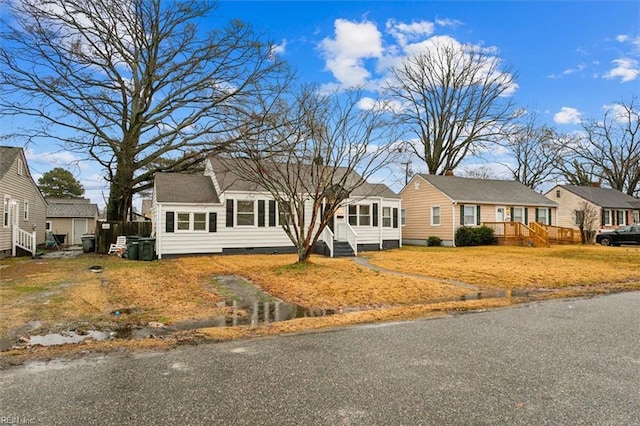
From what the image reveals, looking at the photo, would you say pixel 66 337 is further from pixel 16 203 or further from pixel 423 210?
pixel 423 210

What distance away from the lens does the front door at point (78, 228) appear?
116 feet

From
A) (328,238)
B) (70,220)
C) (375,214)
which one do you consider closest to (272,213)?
(328,238)

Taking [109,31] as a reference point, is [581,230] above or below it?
below

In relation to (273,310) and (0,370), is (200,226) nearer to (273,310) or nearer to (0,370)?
(273,310)

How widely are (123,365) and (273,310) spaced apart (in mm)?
3328

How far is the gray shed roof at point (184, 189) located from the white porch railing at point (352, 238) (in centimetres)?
636

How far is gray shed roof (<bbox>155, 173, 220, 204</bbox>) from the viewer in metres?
17.8

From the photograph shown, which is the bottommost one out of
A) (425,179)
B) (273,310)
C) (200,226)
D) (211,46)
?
(273,310)

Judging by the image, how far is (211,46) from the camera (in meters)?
22.0

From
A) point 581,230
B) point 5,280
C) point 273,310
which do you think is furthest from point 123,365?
point 581,230

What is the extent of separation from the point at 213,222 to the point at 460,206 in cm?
1522

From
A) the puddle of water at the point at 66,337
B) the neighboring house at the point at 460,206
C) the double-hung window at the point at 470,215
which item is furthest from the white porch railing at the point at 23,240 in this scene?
the double-hung window at the point at 470,215

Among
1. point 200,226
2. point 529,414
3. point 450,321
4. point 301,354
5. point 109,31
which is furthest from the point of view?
point 109,31

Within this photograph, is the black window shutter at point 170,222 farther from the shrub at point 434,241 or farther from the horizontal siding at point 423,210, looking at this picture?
the horizontal siding at point 423,210
